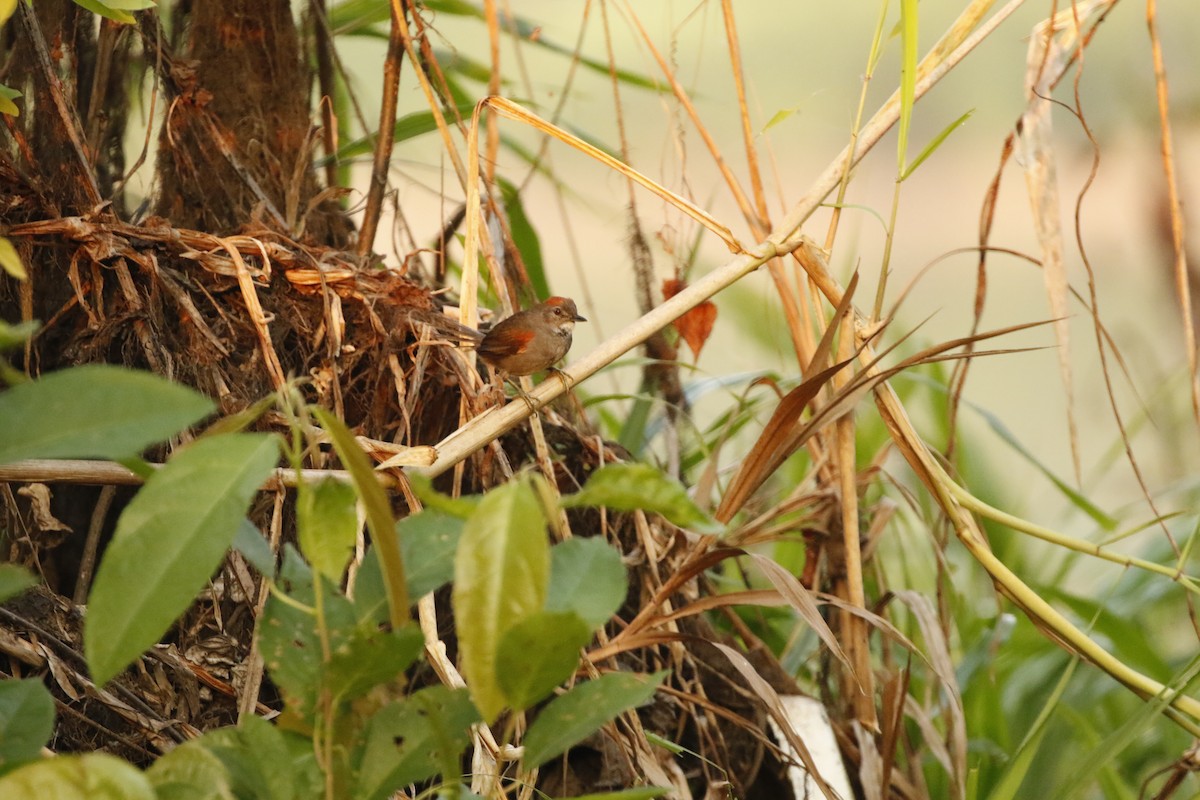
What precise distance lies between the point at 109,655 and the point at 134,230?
787mm

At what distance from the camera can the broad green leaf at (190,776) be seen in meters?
0.49

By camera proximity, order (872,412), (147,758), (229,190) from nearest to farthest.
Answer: (147,758)
(229,190)
(872,412)

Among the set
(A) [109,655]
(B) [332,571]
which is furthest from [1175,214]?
(A) [109,655]

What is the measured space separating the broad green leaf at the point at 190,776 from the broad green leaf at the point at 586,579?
0.16 meters

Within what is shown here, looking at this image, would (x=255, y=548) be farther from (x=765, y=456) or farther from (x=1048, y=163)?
(x=1048, y=163)

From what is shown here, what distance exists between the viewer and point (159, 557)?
436mm

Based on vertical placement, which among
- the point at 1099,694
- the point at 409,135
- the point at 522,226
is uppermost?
the point at 409,135

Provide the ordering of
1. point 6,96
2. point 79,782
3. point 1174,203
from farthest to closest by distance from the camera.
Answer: point 1174,203
point 6,96
point 79,782

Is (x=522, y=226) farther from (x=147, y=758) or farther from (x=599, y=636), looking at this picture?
(x=147, y=758)

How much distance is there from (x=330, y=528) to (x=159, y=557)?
0.09 metres

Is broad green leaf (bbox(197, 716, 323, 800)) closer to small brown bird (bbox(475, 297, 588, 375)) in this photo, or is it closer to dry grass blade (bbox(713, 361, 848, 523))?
dry grass blade (bbox(713, 361, 848, 523))

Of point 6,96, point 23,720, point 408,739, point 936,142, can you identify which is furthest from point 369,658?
point 936,142

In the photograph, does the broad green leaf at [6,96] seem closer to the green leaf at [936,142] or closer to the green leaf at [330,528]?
the green leaf at [330,528]

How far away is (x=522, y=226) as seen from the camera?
1834 millimetres
